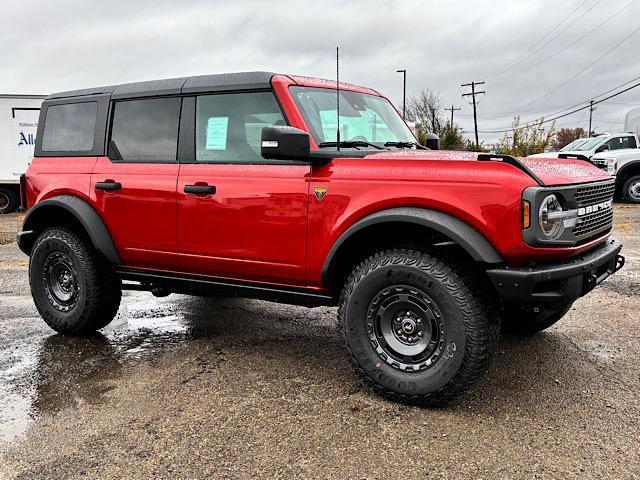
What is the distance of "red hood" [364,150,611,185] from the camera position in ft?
10.4

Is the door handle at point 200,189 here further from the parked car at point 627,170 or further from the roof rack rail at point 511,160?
the parked car at point 627,170

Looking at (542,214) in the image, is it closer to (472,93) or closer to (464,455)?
(464,455)

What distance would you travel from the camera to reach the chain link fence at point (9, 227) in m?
11.3

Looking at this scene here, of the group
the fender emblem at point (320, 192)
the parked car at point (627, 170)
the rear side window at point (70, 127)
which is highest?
the parked car at point (627, 170)

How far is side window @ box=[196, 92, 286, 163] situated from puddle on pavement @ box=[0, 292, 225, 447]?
1.54m

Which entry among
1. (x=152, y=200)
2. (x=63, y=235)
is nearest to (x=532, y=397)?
(x=152, y=200)

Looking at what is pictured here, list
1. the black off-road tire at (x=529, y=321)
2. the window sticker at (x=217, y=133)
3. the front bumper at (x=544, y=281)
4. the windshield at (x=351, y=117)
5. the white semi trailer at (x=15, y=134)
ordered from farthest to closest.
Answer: the white semi trailer at (x=15, y=134) → the black off-road tire at (x=529, y=321) → the window sticker at (x=217, y=133) → the windshield at (x=351, y=117) → the front bumper at (x=544, y=281)

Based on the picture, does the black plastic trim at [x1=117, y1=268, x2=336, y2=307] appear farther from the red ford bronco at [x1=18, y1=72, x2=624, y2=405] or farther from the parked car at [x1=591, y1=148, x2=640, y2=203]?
the parked car at [x1=591, y1=148, x2=640, y2=203]

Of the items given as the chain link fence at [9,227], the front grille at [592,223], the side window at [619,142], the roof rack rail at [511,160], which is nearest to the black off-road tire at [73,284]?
the roof rack rail at [511,160]

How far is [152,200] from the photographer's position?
4137mm

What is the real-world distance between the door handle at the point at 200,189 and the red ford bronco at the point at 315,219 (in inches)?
0.7

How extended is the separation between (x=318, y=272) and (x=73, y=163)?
235 centimetres

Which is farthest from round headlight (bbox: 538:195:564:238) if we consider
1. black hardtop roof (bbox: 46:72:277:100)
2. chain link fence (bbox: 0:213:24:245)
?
chain link fence (bbox: 0:213:24:245)

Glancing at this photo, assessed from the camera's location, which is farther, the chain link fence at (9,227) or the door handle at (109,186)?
the chain link fence at (9,227)
